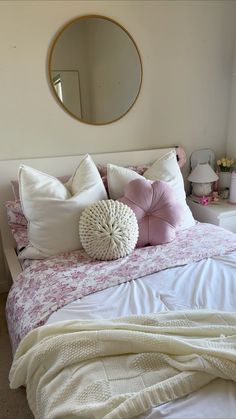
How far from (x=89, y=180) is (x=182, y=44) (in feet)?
4.49

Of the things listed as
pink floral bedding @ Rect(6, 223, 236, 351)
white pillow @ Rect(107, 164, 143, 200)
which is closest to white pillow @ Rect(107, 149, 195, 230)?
white pillow @ Rect(107, 164, 143, 200)

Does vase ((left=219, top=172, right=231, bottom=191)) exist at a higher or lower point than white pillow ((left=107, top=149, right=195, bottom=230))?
lower

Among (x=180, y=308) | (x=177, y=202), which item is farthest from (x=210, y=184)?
(x=180, y=308)

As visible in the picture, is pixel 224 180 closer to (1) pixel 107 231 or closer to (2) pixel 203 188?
(2) pixel 203 188

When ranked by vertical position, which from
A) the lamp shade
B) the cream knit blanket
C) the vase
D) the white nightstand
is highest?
the lamp shade

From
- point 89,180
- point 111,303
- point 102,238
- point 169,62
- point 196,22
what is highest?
point 196,22

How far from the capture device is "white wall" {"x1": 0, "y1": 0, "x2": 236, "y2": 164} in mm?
1980

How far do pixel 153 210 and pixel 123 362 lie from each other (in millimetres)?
1016

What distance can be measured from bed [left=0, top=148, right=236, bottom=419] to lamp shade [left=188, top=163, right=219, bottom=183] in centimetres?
94

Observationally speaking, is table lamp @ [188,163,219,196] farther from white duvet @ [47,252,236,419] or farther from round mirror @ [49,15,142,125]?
white duvet @ [47,252,236,419]

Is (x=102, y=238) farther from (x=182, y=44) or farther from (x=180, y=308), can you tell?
(x=182, y=44)

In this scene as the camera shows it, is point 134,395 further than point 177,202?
No

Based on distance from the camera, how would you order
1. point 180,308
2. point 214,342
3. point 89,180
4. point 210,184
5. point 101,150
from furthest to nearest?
point 210,184 → point 101,150 → point 89,180 → point 180,308 → point 214,342

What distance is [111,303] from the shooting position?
1245 mm
